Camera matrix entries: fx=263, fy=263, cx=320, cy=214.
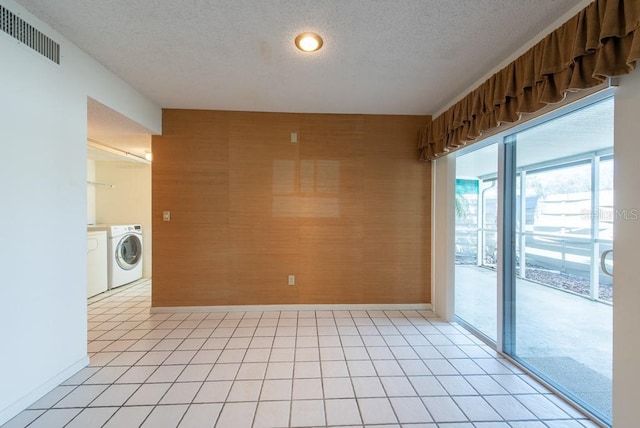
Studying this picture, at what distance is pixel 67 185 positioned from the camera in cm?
194

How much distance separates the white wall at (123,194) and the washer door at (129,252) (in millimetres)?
196

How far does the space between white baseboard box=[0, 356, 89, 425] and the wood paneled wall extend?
3.94ft

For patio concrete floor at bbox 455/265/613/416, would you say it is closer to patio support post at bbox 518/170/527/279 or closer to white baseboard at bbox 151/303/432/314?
patio support post at bbox 518/170/527/279

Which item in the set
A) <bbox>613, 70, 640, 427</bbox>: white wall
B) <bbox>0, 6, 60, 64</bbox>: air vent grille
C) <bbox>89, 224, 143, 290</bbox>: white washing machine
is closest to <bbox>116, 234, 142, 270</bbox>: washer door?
<bbox>89, 224, 143, 290</bbox>: white washing machine

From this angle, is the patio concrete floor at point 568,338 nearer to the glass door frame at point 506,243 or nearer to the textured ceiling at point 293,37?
the glass door frame at point 506,243

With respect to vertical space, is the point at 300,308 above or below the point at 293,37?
below

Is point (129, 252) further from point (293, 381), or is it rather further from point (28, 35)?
point (293, 381)

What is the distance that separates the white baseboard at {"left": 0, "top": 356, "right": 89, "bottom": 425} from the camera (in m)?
→ 1.56

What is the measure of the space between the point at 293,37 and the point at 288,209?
6.24 feet

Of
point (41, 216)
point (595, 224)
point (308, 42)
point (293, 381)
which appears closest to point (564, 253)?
point (595, 224)

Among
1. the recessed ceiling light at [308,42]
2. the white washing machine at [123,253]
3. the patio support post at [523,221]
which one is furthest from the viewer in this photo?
the white washing machine at [123,253]

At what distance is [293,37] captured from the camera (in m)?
1.86

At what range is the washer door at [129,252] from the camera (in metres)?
4.22

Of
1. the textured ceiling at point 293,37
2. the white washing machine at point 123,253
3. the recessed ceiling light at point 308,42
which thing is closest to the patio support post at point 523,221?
the textured ceiling at point 293,37
